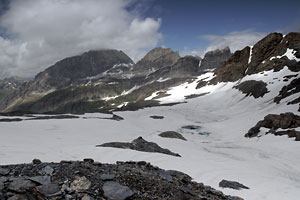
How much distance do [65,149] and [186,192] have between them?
12.7 metres

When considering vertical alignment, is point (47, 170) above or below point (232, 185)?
above

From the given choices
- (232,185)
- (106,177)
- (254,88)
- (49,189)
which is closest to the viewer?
(49,189)

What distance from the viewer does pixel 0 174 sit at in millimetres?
7750

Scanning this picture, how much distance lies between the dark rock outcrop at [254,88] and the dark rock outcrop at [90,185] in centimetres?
7210

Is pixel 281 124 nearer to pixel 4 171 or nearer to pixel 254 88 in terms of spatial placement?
pixel 4 171

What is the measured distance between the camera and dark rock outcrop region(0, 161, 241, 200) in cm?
667

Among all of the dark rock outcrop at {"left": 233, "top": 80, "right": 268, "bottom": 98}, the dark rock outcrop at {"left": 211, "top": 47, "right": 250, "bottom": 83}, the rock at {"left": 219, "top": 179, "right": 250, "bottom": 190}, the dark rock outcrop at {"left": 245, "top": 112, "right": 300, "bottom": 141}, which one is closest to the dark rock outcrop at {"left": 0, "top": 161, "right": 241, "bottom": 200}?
the rock at {"left": 219, "top": 179, "right": 250, "bottom": 190}

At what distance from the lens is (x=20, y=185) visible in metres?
6.74

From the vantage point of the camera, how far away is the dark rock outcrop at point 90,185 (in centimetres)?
667

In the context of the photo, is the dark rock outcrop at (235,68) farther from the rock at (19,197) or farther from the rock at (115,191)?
the rock at (19,197)

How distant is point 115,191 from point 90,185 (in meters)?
0.89

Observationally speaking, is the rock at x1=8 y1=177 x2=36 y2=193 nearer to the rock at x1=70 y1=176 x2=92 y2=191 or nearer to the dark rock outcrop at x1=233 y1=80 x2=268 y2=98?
the rock at x1=70 y1=176 x2=92 y2=191

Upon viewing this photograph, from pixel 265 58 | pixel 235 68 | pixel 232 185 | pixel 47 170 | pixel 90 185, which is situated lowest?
pixel 232 185

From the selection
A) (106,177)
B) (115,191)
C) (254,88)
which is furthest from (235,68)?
(115,191)
